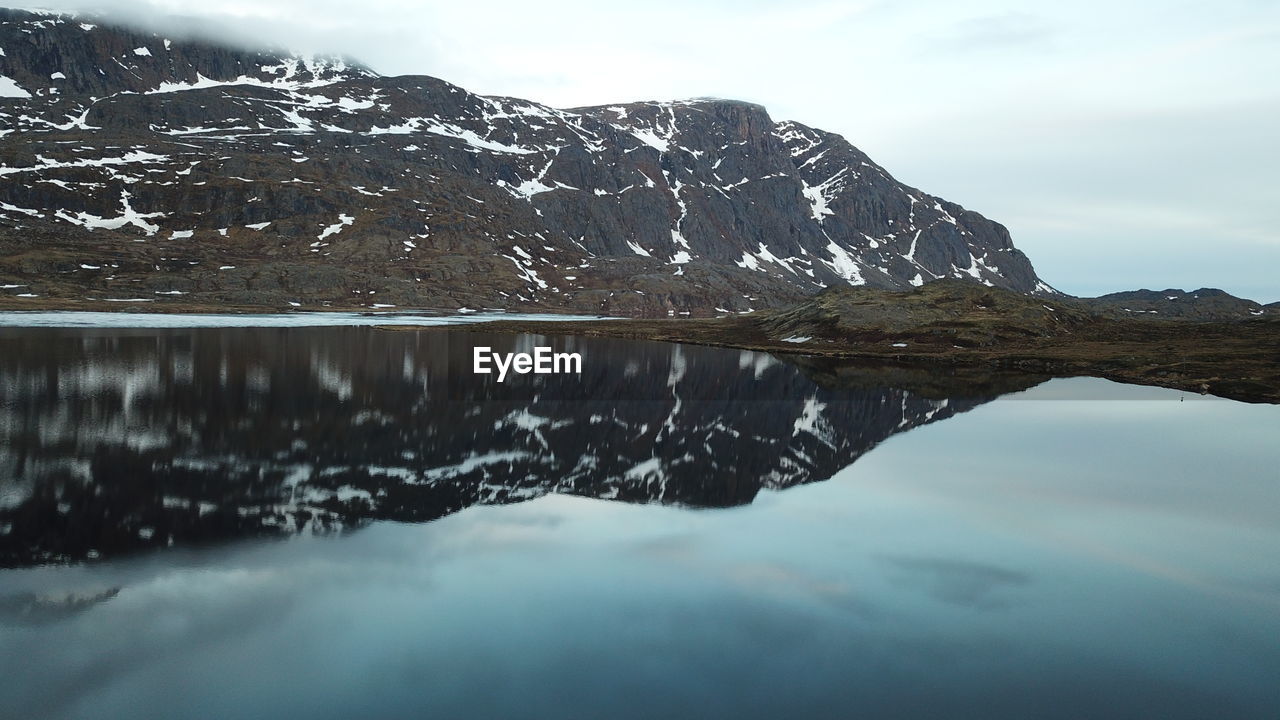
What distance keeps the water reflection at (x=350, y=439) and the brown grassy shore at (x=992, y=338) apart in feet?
94.2

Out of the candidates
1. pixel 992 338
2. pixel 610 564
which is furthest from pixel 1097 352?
pixel 610 564

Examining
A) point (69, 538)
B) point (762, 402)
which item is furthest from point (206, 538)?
point (762, 402)

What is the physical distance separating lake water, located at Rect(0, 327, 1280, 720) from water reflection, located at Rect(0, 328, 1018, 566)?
0.84ft

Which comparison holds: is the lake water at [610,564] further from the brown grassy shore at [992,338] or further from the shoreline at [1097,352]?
the brown grassy shore at [992,338]

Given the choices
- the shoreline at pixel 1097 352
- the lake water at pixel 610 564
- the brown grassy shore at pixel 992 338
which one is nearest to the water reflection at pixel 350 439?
the lake water at pixel 610 564

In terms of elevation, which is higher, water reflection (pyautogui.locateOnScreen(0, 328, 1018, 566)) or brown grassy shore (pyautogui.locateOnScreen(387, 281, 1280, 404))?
brown grassy shore (pyautogui.locateOnScreen(387, 281, 1280, 404))

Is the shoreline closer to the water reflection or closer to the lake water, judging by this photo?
the water reflection

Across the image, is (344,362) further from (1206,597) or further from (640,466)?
(1206,597)

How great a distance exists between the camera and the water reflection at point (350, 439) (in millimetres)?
25031

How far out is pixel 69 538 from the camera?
21406 millimetres

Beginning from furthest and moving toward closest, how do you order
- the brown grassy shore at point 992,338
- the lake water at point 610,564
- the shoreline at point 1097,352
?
the brown grassy shore at point 992,338
the shoreline at point 1097,352
the lake water at point 610,564

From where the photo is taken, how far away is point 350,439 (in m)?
37.8

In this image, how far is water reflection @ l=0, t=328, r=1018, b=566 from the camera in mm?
25031

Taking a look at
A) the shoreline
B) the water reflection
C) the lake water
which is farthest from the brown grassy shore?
the lake water
